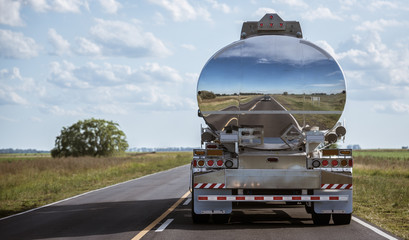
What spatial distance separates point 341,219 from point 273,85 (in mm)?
3050

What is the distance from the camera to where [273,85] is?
10.9 meters

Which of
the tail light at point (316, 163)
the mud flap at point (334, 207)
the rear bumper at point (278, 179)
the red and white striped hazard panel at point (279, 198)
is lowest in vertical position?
the mud flap at point (334, 207)

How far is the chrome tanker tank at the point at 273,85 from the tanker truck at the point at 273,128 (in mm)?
19

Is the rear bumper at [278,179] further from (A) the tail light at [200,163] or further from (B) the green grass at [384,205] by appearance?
(B) the green grass at [384,205]

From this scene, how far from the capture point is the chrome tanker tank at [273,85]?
432 inches

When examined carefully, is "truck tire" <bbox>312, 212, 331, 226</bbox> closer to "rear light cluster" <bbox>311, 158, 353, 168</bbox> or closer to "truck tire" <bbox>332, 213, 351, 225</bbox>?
"truck tire" <bbox>332, 213, 351, 225</bbox>

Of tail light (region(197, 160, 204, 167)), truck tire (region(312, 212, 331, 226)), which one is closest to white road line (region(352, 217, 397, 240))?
truck tire (region(312, 212, 331, 226))

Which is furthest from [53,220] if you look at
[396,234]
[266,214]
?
[396,234]

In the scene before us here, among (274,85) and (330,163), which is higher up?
(274,85)

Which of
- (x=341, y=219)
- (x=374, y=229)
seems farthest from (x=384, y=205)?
(x=374, y=229)

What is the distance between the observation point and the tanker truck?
11.0m

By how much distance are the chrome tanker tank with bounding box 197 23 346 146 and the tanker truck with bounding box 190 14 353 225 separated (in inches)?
0.7

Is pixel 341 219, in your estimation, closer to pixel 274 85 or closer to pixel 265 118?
pixel 265 118

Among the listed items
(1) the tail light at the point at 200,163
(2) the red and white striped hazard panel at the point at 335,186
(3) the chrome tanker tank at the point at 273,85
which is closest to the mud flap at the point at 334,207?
(2) the red and white striped hazard panel at the point at 335,186
